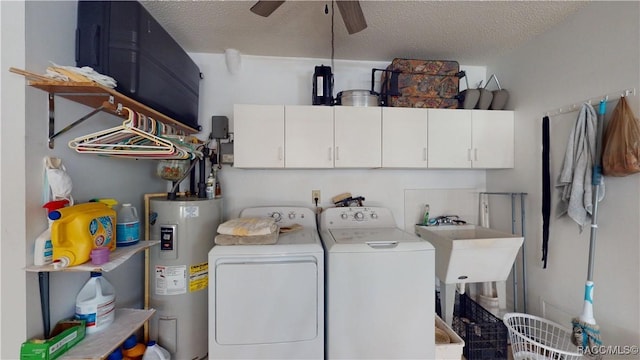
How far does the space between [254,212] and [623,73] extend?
2.48 m

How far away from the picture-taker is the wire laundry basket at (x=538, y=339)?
1.45m

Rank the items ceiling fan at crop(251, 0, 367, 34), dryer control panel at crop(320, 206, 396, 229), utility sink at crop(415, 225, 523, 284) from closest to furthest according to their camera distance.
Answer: ceiling fan at crop(251, 0, 367, 34) < utility sink at crop(415, 225, 523, 284) < dryer control panel at crop(320, 206, 396, 229)

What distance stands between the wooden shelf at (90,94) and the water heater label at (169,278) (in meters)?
1.01

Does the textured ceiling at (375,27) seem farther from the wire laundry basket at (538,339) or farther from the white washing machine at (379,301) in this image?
the wire laundry basket at (538,339)

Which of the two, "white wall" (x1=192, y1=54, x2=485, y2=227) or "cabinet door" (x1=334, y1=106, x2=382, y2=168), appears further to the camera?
"white wall" (x1=192, y1=54, x2=485, y2=227)

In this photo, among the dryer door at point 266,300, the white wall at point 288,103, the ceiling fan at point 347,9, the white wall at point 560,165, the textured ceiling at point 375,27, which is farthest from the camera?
the white wall at point 288,103

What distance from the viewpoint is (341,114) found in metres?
1.92

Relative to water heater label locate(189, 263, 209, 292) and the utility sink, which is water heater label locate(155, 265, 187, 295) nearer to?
water heater label locate(189, 263, 209, 292)

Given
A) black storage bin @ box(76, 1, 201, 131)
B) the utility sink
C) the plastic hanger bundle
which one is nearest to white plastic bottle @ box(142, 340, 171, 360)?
the plastic hanger bundle

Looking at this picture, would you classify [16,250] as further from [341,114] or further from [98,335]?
[341,114]

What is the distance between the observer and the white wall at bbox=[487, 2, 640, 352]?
131 centimetres

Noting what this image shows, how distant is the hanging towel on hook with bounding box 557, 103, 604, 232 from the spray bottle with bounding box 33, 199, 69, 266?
266 cm

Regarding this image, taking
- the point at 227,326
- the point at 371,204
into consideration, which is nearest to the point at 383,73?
the point at 371,204

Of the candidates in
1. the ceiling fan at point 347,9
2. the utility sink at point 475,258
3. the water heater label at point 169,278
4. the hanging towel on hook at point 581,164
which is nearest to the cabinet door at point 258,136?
the ceiling fan at point 347,9
